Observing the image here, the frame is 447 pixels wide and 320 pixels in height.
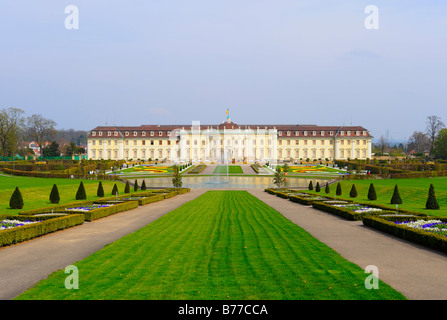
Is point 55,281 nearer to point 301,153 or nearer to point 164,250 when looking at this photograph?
point 164,250

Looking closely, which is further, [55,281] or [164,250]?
[164,250]

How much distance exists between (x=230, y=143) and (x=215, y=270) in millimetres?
90317

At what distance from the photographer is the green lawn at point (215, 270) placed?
6664mm

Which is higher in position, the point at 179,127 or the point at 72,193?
the point at 179,127

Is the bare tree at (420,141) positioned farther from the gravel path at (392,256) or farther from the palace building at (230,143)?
the gravel path at (392,256)

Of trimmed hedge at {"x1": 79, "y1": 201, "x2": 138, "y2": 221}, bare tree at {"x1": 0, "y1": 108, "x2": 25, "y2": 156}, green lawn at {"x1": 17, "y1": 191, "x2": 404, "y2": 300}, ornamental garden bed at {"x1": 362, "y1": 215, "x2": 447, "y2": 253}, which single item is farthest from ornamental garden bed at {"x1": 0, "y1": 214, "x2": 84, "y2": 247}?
bare tree at {"x1": 0, "y1": 108, "x2": 25, "y2": 156}

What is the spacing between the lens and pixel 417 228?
1273 cm

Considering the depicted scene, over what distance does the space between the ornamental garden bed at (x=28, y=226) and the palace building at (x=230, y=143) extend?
81.6 metres

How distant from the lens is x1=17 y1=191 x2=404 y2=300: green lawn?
6.66 m

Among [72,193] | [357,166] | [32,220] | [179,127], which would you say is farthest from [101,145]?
[32,220]

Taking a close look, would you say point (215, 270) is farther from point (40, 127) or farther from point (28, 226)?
point (40, 127)

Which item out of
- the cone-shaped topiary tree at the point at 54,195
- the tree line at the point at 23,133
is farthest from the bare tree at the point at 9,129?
the cone-shaped topiary tree at the point at 54,195

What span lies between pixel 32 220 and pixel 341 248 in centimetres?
1126
